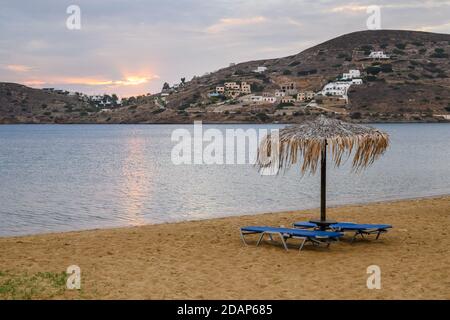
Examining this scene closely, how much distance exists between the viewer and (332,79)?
15725 cm

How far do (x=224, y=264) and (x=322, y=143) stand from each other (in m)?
3.10

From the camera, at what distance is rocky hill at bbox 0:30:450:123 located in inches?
5305

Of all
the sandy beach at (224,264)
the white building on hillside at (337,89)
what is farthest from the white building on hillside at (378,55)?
the sandy beach at (224,264)

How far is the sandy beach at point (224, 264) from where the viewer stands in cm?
821

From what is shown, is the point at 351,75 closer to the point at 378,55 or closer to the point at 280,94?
the point at 280,94

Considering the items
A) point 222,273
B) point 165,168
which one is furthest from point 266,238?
point 165,168

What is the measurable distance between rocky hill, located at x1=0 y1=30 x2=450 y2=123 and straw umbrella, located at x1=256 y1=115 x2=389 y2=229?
11429 centimetres

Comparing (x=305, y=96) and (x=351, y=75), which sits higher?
(x=351, y=75)

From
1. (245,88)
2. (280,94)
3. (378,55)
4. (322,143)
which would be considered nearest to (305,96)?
(280,94)

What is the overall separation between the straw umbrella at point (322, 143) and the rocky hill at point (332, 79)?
4500 inches

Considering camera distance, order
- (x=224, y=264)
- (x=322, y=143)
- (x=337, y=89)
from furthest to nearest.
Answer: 1. (x=337, y=89)
2. (x=322, y=143)
3. (x=224, y=264)

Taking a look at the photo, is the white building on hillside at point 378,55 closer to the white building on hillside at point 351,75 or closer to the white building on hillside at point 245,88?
the white building on hillside at point 351,75

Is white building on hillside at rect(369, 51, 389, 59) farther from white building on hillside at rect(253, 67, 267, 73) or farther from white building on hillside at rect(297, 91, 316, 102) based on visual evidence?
A: white building on hillside at rect(297, 91, 316, 102)
